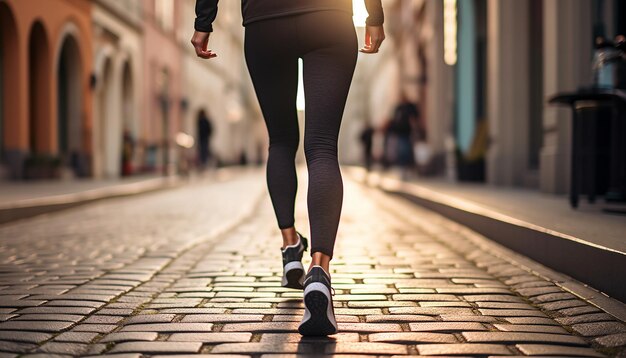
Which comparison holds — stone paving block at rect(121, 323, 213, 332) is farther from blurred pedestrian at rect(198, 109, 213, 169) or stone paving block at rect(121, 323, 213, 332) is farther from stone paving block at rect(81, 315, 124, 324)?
blurred pedestrian at rect(198, 109, 213, 169)

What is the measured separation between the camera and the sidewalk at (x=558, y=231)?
3685 mm

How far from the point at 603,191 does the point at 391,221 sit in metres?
2.24

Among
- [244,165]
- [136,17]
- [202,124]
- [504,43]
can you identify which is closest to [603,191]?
[504,43]

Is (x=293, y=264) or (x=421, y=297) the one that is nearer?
(x=293, y=264)

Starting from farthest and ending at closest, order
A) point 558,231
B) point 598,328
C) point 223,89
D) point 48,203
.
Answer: point 223,89 → point 48,203 → point 558,231 → point 598,328

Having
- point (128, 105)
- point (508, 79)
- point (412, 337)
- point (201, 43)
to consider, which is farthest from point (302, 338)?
point (128, 105)

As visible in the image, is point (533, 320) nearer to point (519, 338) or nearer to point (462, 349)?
point (519, 338)

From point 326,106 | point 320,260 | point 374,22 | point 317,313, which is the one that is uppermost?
point 374,22

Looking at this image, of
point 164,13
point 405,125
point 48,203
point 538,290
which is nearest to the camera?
point 538,290

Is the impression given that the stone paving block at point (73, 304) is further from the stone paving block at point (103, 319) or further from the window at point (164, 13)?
the window at point (164, 13)

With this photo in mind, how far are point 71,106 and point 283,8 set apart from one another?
17.3m

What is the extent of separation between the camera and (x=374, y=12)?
3.27 metres

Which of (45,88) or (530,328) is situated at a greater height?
(45,88)

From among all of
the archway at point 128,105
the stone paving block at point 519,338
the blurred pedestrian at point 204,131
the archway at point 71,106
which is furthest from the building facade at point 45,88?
the stone paving block at point 519,338
